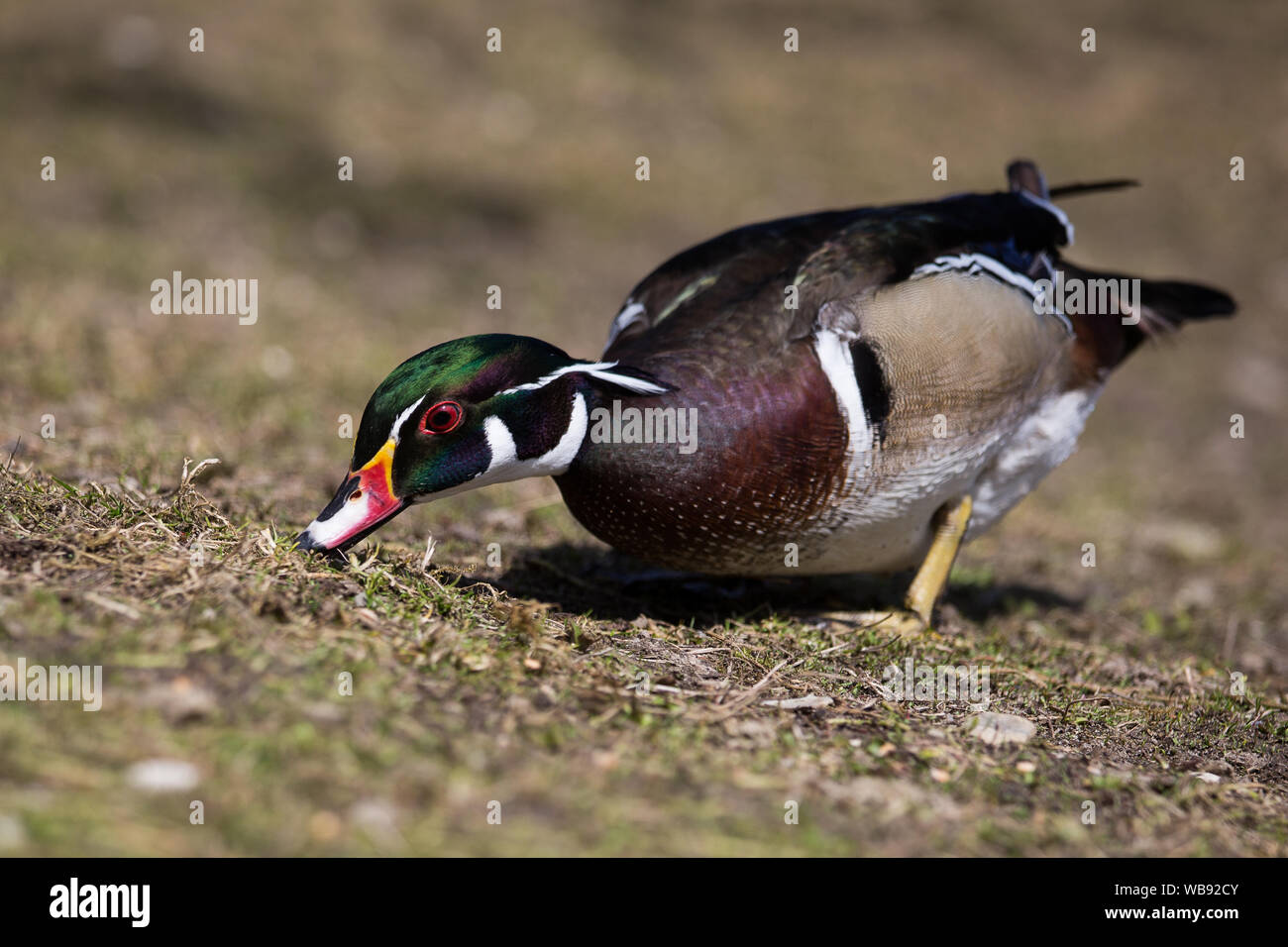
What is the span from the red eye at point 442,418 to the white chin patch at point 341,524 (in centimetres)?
26

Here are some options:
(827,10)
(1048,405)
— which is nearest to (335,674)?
(1048,405)

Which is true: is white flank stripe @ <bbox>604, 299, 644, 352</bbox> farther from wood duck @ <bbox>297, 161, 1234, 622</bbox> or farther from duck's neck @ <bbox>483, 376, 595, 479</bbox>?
duck's neck @ <bbox>483, 376, 595, 479</bbox>

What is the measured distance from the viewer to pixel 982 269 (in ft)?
13.7

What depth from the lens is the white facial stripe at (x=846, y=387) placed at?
3668 millimetres

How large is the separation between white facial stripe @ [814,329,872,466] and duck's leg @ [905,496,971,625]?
2.63 feet

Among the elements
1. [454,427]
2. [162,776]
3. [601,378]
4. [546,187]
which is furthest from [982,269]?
[546,187]

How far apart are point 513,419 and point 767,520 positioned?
0.83 m

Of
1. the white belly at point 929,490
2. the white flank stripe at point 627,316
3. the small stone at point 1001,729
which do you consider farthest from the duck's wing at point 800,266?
the small stone at point 1001,729

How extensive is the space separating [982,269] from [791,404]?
1.08 metres

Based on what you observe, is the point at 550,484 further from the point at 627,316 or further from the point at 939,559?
the point at 939,559

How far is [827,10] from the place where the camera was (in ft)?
46.0

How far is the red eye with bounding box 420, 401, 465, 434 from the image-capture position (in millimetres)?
3260

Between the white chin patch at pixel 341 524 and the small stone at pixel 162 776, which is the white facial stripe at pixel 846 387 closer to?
the white chin patch at pixel 341 524
